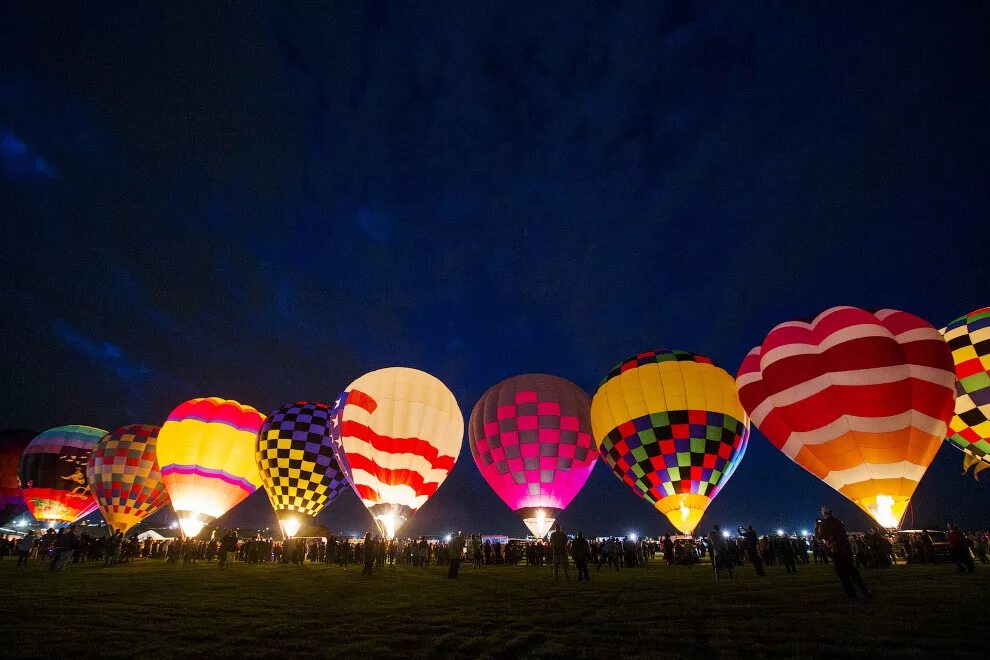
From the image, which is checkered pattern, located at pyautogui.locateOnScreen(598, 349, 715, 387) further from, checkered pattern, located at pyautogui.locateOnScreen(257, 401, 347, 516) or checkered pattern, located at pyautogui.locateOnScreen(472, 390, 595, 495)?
checkered pattern, located at pyautogui.locateOnScreen(257, 401, 347, 516)

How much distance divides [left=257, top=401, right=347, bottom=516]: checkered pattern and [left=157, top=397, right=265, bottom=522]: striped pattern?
74.4 inches

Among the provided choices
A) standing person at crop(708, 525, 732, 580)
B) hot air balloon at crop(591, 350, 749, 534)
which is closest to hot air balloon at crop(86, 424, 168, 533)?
hot air balloon at crop(591, 350, 749, 534)

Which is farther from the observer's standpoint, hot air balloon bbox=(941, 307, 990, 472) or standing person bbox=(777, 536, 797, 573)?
hot air balloon bbox=(941, 307, 990, 472)

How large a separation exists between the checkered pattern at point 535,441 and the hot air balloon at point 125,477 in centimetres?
1637

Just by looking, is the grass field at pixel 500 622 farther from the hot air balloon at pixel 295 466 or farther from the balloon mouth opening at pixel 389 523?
the hot air balloon at pixel 295 466

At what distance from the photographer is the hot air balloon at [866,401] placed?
11336 millimetres

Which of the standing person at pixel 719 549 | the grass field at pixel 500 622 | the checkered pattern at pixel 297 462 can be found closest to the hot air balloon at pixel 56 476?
the checkered pattern at pixel 297 462

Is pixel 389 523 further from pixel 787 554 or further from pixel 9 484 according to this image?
pixel 9 484

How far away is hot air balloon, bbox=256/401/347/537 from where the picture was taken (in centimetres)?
2088

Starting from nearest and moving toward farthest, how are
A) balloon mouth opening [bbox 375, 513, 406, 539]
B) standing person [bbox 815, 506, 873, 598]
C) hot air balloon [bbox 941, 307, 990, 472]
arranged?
standing person [bbox 815, 506, 873, 598]
hot air balloon [bbox 941, 307, 990, 472]
balloon mouth opening [bbox 375, 513, 406, 539]

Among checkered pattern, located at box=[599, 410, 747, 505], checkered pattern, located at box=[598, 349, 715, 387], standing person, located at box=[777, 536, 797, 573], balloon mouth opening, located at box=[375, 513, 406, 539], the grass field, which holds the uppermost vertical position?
checkered pattern, located at box=[598, 349, 715, 387]

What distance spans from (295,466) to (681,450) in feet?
50.3

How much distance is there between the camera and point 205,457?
860 inches

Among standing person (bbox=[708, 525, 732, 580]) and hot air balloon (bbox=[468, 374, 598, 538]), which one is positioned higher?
hot air balloon (bbox=[468, 374, 598, 538])
